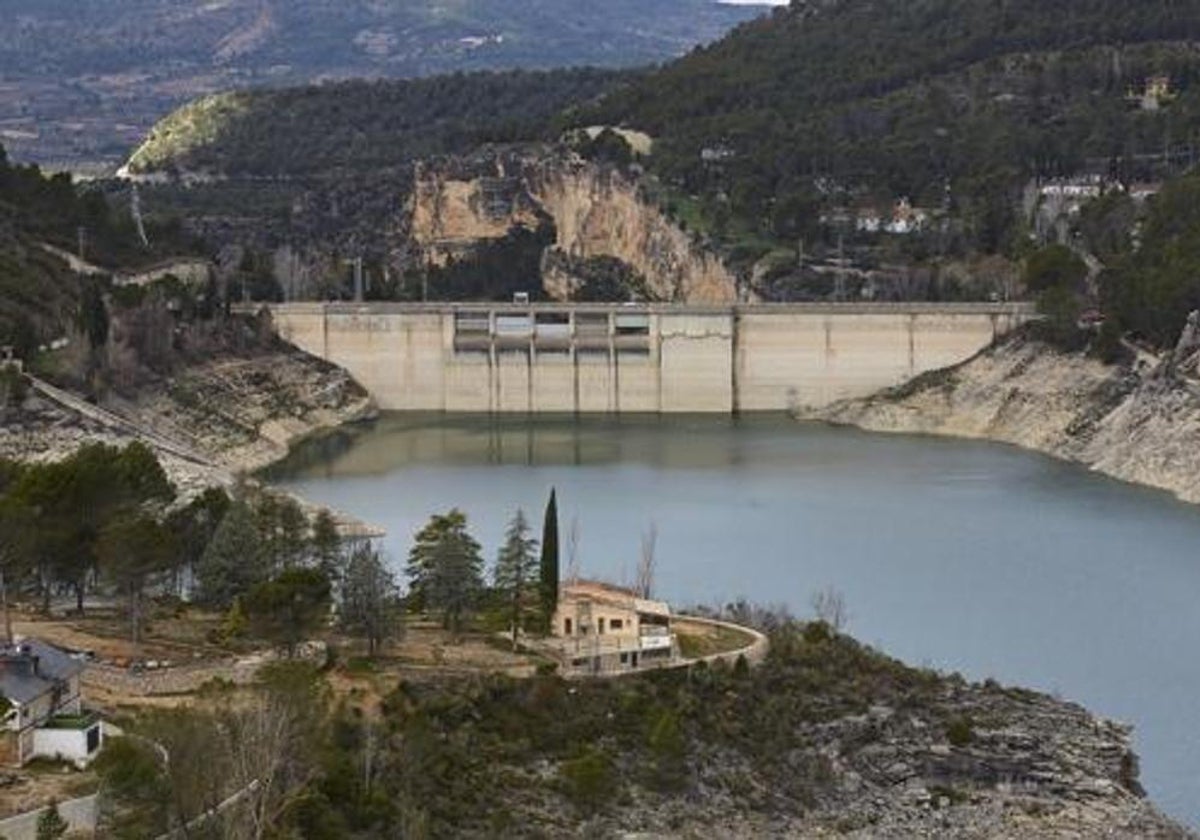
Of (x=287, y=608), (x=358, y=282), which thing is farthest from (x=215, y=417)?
(x=287, y=608)

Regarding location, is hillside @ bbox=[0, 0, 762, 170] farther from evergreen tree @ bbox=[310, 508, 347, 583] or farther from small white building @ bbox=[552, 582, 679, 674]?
small white building @ bbox=[552, 582, 679, 674]

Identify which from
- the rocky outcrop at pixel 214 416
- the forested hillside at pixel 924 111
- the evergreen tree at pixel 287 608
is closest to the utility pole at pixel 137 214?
the rocky outcrop at pixel 214 416

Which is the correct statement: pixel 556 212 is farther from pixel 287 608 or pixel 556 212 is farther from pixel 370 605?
pixel 287 608

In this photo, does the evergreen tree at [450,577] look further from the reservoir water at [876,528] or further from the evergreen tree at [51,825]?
the evergreen tree at [51,825]

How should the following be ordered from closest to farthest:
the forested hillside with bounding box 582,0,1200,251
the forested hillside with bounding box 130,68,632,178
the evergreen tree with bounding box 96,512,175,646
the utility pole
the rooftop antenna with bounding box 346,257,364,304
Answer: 1. the evergreen tree with bounding box 96,512,175,646
2. the utility pole
3. the rooftop antenna with bounding box 346,257,364,304
4. the forested hillside with bounding box 582,0,1200,251
5. the forested hillside with bounding box 130,68,632,178

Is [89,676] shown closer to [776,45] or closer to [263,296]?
[263,296]

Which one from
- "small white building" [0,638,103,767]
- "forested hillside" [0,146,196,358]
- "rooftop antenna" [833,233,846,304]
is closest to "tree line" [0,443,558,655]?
"small white building" [0,638,103,767]
